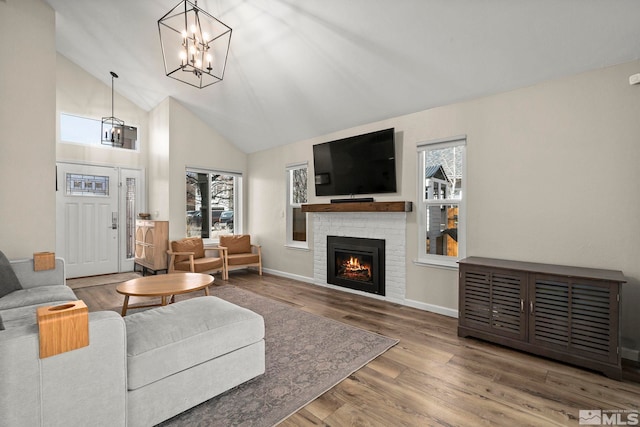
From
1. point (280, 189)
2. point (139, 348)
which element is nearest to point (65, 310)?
point (139, 348)

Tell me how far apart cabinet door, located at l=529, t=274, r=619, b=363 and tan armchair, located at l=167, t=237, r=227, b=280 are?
447cm

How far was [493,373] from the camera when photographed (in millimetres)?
2277

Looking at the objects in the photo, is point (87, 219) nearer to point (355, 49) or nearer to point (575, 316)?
point (355, 49)

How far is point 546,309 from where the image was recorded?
8.23 feet

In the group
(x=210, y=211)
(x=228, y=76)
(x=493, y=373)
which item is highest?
(x=228, y=76)

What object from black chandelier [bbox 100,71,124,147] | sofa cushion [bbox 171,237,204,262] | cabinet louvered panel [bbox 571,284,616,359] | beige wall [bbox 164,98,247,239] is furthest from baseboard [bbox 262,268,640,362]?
black chandelier [bbox 100,71,124,147]

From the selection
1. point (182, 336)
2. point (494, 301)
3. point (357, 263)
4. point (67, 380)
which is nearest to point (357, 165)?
point (357, 263)

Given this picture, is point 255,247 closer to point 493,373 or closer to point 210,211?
point 210,211

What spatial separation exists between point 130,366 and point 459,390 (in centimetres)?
204

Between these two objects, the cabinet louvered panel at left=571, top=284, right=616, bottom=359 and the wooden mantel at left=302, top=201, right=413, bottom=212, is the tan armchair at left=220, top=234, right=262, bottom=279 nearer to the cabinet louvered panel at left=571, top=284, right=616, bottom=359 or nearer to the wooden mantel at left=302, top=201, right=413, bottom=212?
the wooden mantel at left=302, top=201, right=413, bottom=212

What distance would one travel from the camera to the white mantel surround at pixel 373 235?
397cm

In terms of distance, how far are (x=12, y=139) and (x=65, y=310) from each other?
3.24 metres

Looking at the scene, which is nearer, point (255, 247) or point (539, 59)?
point (539, 59)

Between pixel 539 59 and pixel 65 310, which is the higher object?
pixel 539 59
